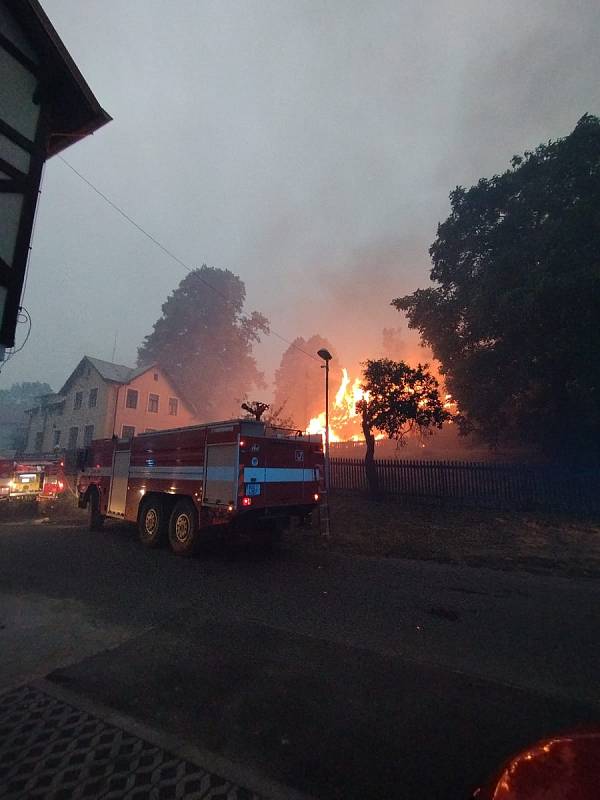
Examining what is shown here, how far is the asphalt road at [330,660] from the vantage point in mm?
2789

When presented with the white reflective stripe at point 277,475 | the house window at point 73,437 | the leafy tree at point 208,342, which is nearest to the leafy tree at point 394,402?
the white reflective stripe at point 277,475

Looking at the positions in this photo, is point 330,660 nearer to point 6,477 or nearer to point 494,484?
point 494,484

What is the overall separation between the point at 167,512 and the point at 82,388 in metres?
31.8

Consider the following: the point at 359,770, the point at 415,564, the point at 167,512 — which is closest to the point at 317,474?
the point at 415,564

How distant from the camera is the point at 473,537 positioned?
10.4m

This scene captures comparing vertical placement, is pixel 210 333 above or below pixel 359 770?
above

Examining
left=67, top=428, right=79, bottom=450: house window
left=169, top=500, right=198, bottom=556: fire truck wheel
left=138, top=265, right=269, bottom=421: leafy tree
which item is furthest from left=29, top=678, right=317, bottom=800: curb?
left=138, top=265, right=269, bottom=421: leafy tree

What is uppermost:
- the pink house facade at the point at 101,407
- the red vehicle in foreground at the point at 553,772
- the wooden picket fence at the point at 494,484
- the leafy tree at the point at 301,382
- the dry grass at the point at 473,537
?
the leafy tree at the point at 301,382

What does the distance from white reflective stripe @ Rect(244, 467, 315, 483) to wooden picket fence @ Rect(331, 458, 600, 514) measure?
7939 millimetres

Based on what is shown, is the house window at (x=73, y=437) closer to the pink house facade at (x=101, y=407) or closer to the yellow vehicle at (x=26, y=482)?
the pink house facade at (x=101, y=407)

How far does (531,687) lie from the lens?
11.7 ft

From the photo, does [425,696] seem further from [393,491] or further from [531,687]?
[393,491]

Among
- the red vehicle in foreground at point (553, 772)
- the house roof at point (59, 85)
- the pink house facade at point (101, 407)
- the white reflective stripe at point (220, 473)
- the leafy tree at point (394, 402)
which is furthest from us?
the pink house facade at point (101, 407)

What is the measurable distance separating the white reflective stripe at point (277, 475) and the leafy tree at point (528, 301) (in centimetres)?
1363
